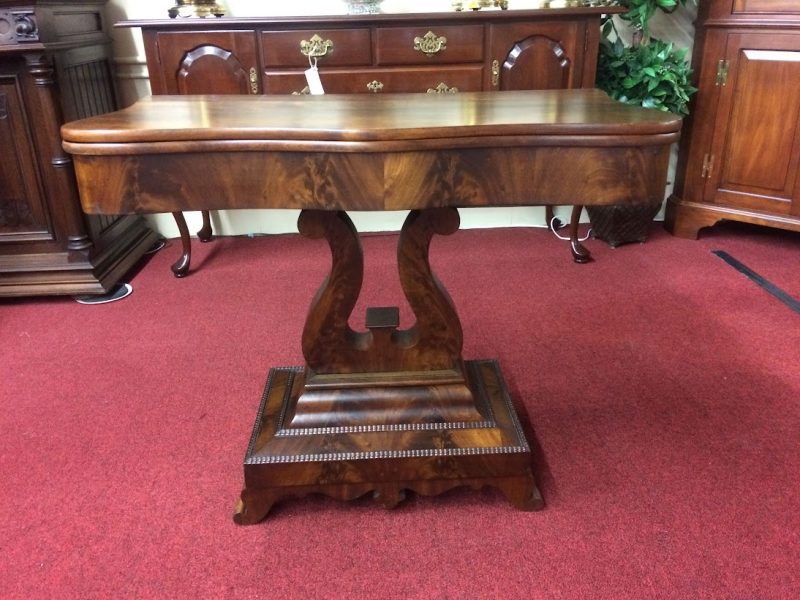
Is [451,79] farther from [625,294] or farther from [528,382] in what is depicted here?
[528,382]

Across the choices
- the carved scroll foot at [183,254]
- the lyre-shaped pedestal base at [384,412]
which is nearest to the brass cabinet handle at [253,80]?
the carved scroll foot at [183,254]

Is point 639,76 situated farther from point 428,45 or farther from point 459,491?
point 459,491

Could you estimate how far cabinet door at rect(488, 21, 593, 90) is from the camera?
228 cm

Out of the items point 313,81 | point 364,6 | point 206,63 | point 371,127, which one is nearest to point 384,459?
point 371,127

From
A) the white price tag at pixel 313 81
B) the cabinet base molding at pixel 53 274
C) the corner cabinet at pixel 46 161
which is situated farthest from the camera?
the cabinet base molding at pixel 53 274

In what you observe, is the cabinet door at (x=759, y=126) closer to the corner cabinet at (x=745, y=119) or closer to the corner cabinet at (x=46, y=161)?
the corner cabinet at (x=745, y=119)

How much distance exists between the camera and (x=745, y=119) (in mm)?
2496

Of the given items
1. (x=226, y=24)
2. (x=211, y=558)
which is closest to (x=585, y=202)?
(x=211, y=558)

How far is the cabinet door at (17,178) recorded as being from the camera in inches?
83.8

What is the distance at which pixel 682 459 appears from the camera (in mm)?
1424

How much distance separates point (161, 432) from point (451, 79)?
4.84 feet

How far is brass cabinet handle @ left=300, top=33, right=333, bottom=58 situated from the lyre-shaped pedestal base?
3.99 feet

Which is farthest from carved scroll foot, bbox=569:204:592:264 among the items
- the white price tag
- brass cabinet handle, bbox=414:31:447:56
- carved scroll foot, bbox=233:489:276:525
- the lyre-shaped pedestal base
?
carved scroll foot, bbox=233:489:276:525

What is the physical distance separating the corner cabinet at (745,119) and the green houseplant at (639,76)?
0.37 feet
